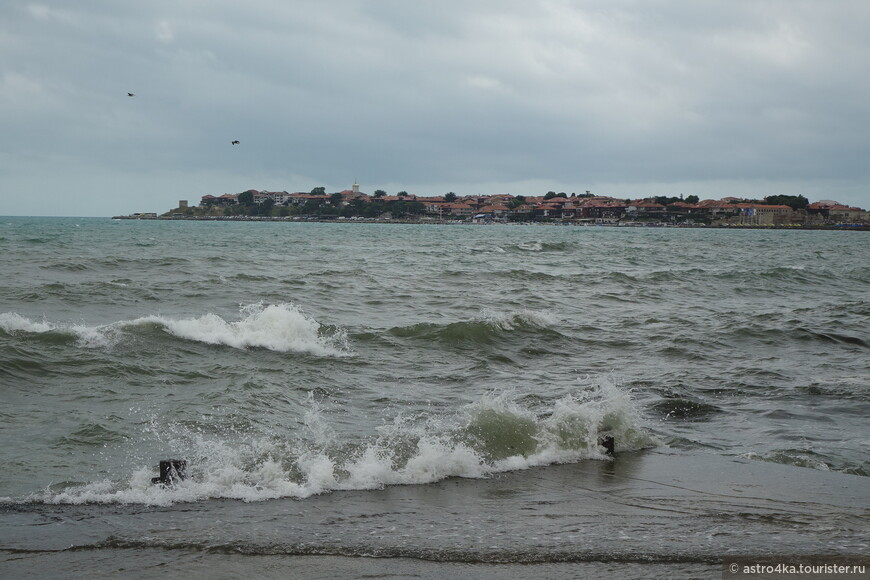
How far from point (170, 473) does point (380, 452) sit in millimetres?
2007

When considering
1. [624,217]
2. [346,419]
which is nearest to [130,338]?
[346,419]

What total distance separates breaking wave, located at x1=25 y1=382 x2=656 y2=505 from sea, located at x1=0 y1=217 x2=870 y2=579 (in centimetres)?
3

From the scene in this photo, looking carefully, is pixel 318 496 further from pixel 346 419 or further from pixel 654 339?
pixel 654 339

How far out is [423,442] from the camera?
25.3 ft

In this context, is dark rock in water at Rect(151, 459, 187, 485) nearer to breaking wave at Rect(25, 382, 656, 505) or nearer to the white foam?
breaking wave at Rect(25, 382, 656, 505)

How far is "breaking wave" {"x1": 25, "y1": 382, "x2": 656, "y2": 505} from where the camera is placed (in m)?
6.57

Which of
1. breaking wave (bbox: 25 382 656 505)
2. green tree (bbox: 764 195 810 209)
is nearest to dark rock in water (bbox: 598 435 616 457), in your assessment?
breaking wave (bbox: 25 382 656 505)

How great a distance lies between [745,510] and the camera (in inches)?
243

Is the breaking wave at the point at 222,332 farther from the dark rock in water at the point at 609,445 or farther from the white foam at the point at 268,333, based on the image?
the dark rock in water at the point at 609,445

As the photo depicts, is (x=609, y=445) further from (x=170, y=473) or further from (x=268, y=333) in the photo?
(x=268, y=333)

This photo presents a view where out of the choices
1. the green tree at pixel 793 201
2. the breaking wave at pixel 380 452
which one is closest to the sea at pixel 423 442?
the breaking wave at pixel 380 452

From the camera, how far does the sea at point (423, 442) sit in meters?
5.32

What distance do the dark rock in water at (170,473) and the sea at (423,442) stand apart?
0.20ft

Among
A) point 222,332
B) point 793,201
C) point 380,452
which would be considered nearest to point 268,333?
point 222,332
